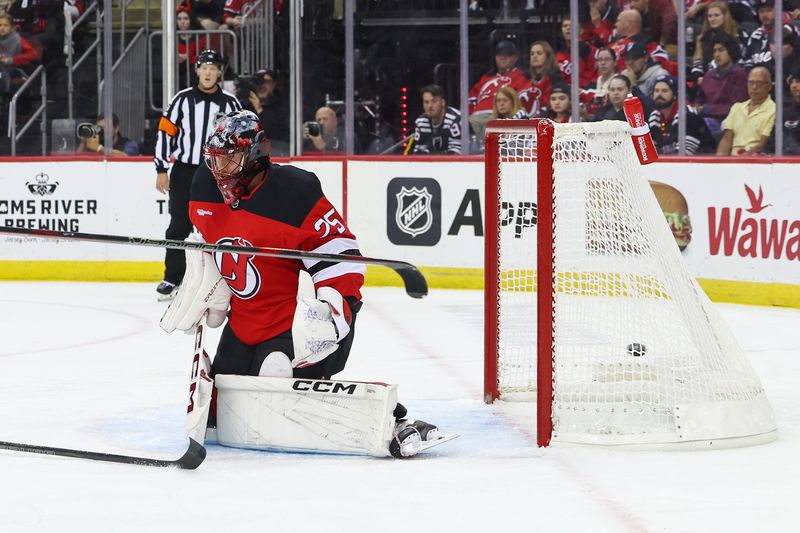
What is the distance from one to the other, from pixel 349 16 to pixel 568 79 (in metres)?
1.32

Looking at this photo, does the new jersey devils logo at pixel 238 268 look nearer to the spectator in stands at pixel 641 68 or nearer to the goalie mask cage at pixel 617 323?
the goalie mask cage at pixel 617 323

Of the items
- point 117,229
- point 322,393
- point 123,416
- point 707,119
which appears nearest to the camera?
point 322,393

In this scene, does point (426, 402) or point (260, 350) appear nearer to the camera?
point (260, 350)

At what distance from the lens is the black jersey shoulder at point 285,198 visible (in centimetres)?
346

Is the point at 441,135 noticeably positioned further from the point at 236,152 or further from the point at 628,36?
the point at 236,152

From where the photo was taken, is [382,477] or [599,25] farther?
[599,25]

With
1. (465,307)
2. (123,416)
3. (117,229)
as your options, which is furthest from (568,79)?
(123,416)

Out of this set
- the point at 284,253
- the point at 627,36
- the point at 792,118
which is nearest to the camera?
the point at 284,253

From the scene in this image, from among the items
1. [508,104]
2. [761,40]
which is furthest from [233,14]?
[761,40]

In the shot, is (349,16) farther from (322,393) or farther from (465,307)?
(322,393)

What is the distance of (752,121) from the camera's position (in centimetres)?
762

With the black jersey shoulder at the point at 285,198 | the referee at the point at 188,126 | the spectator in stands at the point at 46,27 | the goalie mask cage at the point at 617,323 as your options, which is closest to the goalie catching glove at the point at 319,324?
the black jersey shoulder at the point at 285,198

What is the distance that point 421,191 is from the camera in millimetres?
7973

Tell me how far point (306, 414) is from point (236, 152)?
2.16ft
